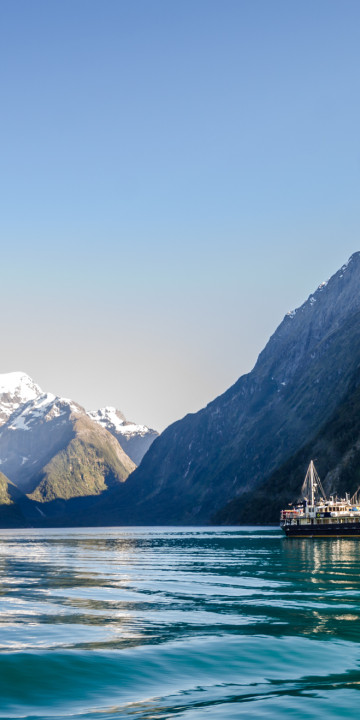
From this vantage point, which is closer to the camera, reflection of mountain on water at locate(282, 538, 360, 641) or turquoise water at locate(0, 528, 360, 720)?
turquoise water at locate(0, 528, 360, 720)

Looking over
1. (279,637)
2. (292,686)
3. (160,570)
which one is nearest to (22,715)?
(292,686)

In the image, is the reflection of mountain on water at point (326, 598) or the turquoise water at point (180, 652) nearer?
the turquoise water at point (180, 652)

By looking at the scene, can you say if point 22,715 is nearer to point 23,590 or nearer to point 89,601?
point 89,601

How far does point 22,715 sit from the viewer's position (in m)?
26.7

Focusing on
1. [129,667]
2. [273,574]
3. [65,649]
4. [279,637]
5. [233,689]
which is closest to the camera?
[233,689]

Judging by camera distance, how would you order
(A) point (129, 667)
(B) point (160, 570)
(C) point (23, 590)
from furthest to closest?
(B) point (160, 570) → (C) point (23, 590) → (A) point (129, 667)

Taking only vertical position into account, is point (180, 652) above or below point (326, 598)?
above

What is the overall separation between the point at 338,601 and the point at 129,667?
97.2ft

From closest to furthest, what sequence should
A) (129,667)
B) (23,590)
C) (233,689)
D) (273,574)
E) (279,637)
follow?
(233,689) → (129,667) → (279,637) → (23,590) → (273,574)

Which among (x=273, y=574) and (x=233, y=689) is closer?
(x=233, y=689)

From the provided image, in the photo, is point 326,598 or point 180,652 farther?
point 326,598

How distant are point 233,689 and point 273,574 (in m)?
62.2

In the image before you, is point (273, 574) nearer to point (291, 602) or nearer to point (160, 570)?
point (160, 570)

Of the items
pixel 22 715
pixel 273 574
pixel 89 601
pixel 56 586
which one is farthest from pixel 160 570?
pixel 22 715
